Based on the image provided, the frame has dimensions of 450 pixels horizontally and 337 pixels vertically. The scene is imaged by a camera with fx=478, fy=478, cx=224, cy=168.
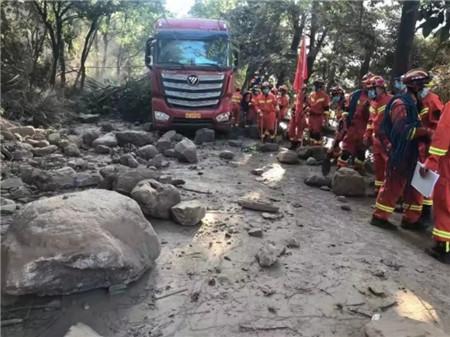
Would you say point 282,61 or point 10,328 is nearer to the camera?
point 10,328

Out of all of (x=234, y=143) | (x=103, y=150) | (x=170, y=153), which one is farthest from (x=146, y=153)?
(x=234, y=143)

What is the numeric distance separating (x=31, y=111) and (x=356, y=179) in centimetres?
825

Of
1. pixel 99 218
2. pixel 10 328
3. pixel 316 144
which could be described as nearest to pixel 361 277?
pixel 99 218

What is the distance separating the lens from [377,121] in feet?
20.9

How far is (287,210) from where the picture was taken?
221 inches

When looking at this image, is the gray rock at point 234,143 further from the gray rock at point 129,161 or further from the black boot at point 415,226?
the black boot at point 415,226

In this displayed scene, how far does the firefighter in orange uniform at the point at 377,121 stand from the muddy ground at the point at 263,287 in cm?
93

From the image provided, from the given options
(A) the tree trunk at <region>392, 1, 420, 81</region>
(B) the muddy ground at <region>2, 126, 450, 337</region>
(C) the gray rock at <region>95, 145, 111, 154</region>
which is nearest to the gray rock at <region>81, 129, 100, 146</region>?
(C) the gray rock at <region>95, 145, 111, 154</region>

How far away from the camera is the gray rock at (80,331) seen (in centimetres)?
279

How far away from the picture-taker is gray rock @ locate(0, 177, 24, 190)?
18.2 feet

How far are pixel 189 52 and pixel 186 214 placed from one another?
273 inches

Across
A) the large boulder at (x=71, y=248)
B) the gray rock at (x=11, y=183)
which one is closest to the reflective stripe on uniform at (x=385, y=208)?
the large boulder at (x=71, y=248)

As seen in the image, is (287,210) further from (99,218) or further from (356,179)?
(99,218)

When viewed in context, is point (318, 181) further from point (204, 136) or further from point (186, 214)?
point (204, 136)
